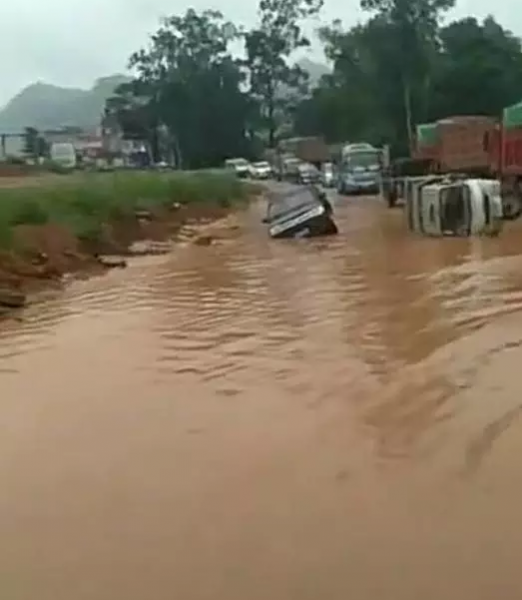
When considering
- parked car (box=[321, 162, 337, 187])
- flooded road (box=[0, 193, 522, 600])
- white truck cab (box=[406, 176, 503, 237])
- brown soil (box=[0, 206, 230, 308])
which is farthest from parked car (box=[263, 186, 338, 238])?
parked car (box=[321, 162, 337, 187])

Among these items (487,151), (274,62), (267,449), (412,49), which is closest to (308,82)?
(274,62)

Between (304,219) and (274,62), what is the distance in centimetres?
5773

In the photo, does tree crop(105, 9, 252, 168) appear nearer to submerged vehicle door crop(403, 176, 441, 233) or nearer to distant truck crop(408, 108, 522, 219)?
distant truck crop(408, 108, 522, 219)

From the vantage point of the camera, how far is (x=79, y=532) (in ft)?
22.4

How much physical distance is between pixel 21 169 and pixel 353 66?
66.2ft

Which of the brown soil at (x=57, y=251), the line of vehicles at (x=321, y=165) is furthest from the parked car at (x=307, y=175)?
the brown soil at (x=57, y=251)

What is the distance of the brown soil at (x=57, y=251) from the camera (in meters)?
20.3

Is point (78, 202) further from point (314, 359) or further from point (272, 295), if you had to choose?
point (314, 359)

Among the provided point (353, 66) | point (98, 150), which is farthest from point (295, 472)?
point (98, 150)

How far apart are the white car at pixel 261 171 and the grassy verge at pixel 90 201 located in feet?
87.6

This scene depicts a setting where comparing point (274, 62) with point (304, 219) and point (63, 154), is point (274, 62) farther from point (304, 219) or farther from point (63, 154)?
point (304, 219)

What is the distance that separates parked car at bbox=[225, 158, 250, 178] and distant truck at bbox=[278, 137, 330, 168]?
272cm

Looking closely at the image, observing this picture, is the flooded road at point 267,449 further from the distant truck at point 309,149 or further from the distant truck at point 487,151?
the distant truck at point 309,149

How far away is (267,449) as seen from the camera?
8.46 m
